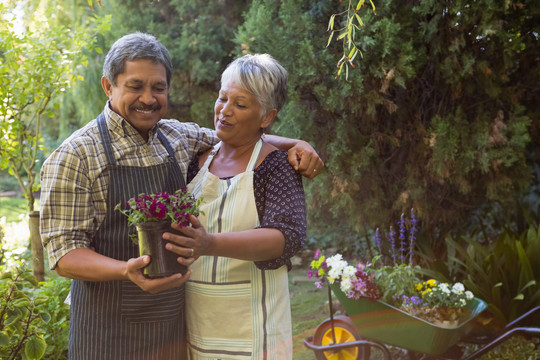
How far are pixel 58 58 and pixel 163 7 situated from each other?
177cm

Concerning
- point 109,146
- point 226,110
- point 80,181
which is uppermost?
point 226,110

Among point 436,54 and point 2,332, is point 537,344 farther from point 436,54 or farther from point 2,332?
point 2,332

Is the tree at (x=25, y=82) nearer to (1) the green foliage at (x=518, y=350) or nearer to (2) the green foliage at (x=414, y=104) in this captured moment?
(2) the green foliage at (x=414, y=104)

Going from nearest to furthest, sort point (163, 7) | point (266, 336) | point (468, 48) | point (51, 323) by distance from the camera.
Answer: point (266, 336) → point (51, 323) → point (468, 48) → point (163, 7)

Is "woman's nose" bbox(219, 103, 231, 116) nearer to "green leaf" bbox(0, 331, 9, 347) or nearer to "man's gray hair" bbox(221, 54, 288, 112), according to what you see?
"man's gray hair" bbox(221, 54, 288, 112)

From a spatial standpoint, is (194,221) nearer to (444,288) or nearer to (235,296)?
(235,296)

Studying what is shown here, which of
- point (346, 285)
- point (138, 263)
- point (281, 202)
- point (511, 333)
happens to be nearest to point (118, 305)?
point (138, 263)

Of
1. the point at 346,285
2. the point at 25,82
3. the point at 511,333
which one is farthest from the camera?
the point at 25,82

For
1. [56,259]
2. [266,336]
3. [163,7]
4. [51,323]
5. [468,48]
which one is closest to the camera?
[56,259]

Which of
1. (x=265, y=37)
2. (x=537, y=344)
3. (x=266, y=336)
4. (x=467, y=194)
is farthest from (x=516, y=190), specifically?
(x=266, y=336)

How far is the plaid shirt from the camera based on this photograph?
1.76 metres

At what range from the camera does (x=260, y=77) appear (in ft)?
6.71

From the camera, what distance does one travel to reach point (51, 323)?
3.23 m

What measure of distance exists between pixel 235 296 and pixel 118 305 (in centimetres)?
41
